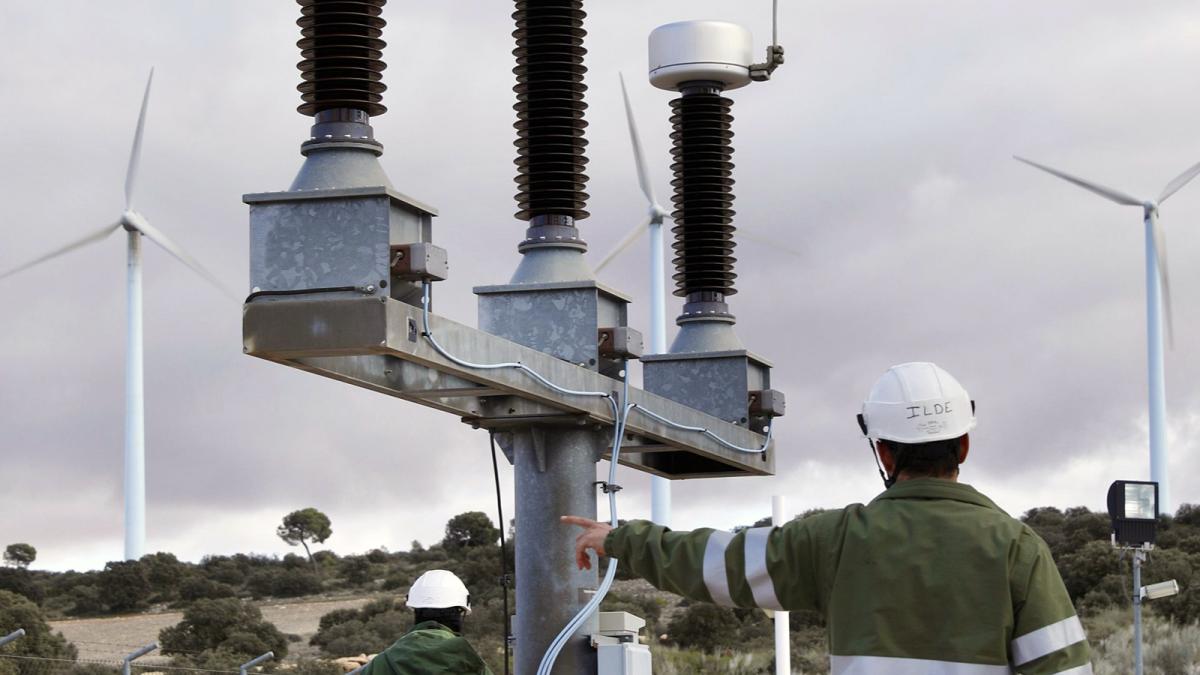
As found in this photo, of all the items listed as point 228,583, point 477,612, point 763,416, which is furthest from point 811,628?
point 763,416

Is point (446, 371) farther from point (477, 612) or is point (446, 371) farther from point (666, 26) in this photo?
point (477, 612)

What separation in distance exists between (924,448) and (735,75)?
817 cm

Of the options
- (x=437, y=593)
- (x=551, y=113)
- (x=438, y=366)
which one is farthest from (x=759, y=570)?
(x=551, y=113)

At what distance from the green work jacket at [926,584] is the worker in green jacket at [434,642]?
11.9 feet

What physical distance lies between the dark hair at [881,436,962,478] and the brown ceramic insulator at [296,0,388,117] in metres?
3.89

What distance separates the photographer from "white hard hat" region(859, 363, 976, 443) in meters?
6.29

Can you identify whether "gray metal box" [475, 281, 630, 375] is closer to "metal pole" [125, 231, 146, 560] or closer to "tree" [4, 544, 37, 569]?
"metal pole" [125, 231, 146, 560]

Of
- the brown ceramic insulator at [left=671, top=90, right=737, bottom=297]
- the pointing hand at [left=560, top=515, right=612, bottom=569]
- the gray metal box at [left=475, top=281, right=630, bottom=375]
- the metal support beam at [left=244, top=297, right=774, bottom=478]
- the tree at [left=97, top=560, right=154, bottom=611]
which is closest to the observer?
the pointing hand at [left=560, top=515, right=612, bottom=569]

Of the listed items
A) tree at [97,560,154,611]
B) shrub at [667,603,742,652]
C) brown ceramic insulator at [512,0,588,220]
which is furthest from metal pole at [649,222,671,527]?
brown ceramic insulator at [512,0,588,220]

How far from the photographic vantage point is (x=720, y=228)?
14.6 meters

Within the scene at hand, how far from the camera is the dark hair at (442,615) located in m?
10.2

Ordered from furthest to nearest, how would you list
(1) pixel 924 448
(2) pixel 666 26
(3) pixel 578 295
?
(2) pixel 666 26 < (3) pixel 578 295 < (1) pixel 924 448

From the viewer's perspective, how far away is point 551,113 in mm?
11453

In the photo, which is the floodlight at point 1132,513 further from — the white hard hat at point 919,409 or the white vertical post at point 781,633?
the white hard hat at point 919,409
